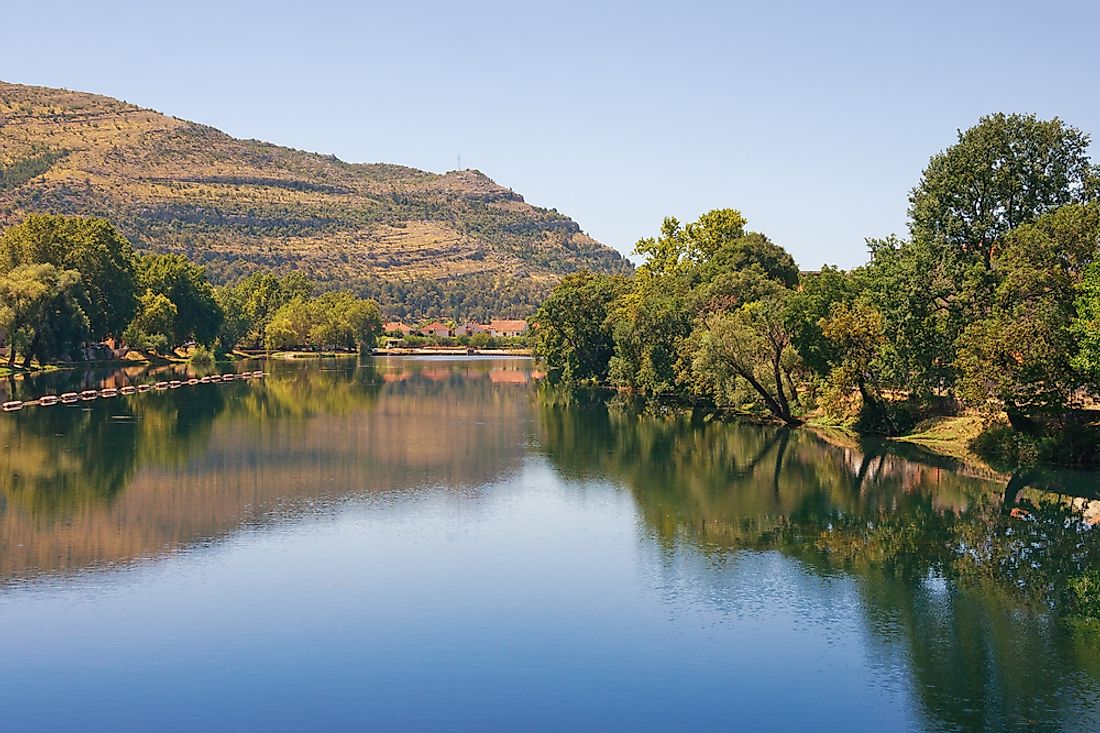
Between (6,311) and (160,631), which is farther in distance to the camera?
(6,311)

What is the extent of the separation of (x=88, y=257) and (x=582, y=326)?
5664cm

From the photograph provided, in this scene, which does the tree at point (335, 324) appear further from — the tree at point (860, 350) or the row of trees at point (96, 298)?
the tree at point (860, 350)

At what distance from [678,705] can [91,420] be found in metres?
58.8

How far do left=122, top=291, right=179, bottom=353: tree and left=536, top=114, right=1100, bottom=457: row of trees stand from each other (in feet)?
248

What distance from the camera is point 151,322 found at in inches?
5640

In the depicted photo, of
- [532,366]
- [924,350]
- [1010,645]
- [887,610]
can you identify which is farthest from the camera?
[532,366]

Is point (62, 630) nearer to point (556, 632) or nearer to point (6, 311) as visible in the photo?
point (556, 632)

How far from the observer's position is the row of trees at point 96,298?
110m

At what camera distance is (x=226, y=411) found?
8294 cm

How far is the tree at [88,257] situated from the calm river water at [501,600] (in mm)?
68946

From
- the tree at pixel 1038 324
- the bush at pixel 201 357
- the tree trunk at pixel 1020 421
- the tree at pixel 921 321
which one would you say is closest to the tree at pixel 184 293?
the bush at pixel 201 357

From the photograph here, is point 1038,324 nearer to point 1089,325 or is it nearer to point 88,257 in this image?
point 1089,325

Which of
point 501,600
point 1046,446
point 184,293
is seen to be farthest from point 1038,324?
point 184,293

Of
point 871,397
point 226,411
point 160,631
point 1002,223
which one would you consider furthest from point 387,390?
point 160,631
